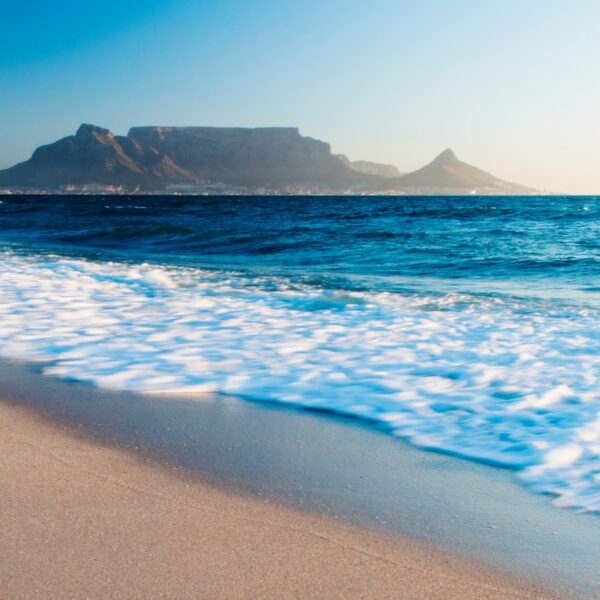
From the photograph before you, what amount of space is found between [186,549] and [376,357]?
3069mm

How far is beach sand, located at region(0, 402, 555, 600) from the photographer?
188cm

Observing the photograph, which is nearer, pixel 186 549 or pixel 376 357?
pixel 186 549

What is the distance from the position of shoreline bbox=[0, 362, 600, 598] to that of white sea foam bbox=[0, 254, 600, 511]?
0.20 m

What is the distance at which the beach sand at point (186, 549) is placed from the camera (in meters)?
1.88

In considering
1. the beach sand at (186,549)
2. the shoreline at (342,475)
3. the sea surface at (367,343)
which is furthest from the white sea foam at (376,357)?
the beach sand at (186,549)

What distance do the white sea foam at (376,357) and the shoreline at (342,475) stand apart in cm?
20

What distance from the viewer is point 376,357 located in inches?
196

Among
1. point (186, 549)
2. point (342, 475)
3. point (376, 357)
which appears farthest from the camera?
point (376, 357)

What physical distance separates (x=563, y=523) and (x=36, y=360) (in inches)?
147

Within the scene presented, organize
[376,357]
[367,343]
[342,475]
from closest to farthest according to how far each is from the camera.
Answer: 1. [342,475]
2. [376,357]
3. [367,343]

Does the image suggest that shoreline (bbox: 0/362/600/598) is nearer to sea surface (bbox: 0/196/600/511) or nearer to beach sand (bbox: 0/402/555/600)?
beach sand (bbox: 0/402/555/600)

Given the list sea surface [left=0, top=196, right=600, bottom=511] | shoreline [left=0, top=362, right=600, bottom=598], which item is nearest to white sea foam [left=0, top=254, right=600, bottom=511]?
sea surface [left=0, top=196, right=600, bottom=511]

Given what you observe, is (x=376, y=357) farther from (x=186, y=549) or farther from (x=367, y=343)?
(x=186, y=549)

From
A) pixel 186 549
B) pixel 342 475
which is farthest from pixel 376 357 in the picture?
pixel 186 549
